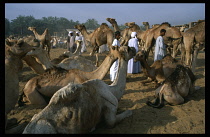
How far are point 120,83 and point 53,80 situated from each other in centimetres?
182

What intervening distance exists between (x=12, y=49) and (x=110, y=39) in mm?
8463

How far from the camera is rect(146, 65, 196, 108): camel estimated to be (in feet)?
15.1

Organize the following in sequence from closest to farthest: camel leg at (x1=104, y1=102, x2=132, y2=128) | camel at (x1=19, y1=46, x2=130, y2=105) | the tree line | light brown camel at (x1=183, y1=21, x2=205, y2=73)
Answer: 1. camel leg at (x1=104, y1=102, x2=132, y2=128)
2. camel at (x1=19, y1=46, x2=130, y2=105)
3. light brown camel at (x1=183, y1=21, x2=205, y2=73)
4. the tree line

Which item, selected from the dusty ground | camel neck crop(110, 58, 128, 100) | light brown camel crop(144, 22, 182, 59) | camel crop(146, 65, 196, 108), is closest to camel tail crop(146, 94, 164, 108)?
camel crop(146, 65, 196, 108)

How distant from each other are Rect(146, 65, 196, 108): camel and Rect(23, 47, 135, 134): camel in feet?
6.47

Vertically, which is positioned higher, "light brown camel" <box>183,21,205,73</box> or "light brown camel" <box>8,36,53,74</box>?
"light brown camel" <box>183,21,205,73</box>

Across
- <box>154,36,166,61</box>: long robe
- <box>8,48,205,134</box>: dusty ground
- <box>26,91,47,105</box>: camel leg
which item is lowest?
<box>8,48,205,134</box>: dusty ground

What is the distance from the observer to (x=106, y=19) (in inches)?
577

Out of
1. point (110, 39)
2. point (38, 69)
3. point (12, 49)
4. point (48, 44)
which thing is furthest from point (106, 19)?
point (12, 49)

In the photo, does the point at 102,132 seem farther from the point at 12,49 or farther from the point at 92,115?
the point at 12,49

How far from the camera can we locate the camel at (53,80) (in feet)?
14.0

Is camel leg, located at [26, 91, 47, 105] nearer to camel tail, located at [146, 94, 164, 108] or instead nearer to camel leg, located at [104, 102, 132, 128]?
camel leg, located at [104, 102, 132, 128]

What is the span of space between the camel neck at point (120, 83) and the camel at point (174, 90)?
51.2 inches

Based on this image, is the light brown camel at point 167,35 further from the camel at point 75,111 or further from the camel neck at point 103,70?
the camel at point 75,111
